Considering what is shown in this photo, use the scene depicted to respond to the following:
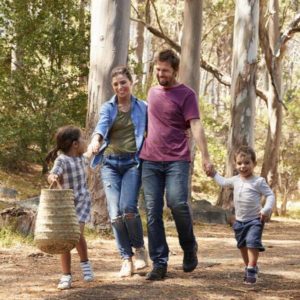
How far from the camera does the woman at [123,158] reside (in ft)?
18.6

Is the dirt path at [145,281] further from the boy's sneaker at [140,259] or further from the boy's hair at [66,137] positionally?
the boy's hair at [66,137]

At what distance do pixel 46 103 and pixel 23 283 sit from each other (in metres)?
8.95

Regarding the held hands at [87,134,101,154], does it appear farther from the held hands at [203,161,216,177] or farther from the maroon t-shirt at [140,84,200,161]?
the held hands at [203,161,216,177]

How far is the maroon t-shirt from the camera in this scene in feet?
18.1

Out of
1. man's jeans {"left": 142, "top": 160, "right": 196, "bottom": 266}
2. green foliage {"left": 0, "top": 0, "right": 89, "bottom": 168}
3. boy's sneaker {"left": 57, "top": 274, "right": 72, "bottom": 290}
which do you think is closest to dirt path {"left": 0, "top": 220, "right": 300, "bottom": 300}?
boy's sneaker {"left": 57, "top": 274, "right": 72, "bottom": 290}

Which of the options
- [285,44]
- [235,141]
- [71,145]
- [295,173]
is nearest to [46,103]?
[235,141]

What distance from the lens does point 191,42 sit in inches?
601

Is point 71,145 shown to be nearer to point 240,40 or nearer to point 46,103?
point 46,103

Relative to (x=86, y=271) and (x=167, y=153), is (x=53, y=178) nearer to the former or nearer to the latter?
(x=86, y=271)

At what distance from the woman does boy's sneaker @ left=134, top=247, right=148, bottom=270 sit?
0.13 m

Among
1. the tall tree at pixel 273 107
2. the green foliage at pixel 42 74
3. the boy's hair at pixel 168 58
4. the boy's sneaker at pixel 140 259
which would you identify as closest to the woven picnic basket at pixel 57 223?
the boy's sneaker at pixel 140 259

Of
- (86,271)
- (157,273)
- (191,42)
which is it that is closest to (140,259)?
(157,273)

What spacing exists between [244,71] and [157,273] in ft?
35.2

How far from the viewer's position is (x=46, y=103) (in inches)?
560
